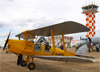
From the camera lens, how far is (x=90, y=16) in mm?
35781

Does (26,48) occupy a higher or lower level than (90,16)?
lower

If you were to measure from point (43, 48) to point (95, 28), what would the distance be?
31706 mm

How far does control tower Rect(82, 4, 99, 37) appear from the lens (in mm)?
34347

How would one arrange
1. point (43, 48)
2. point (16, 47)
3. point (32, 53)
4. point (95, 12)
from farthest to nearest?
point (95, 12)
point (43, 48)
point (32, 53)
point (16, 47)

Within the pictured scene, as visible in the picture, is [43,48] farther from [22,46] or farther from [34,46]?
[22,46]

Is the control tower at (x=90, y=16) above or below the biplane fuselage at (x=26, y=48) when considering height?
above

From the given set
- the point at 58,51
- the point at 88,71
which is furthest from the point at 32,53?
the point at 88,71

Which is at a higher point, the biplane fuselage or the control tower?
the control tower

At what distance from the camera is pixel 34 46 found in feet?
23.5

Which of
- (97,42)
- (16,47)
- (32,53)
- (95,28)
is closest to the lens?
(16,47)

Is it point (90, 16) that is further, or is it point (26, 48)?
point (90, 16)

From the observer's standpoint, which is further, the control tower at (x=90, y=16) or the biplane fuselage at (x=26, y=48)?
the control tower at (x=90, y=16)

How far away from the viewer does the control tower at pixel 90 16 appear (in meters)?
34.3

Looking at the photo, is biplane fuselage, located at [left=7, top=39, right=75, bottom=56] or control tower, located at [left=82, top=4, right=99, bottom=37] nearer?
biplane fuselage, located at [left=7, top=39, right=75, bottom=56]
